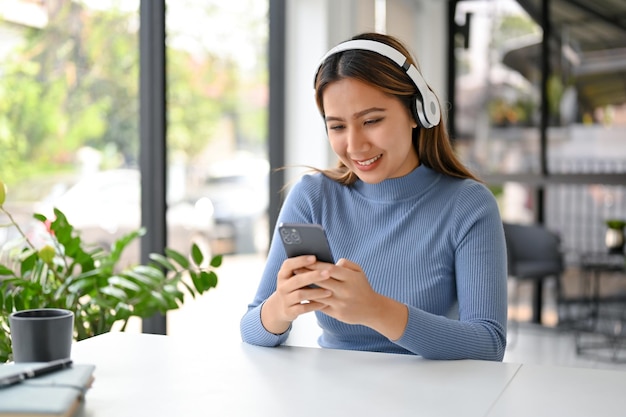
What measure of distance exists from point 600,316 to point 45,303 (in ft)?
16.2

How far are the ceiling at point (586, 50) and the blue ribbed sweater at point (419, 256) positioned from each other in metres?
4.61

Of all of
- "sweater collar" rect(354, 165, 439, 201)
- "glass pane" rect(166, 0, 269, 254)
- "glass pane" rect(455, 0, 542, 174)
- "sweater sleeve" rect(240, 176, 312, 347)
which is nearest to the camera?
"sweater sleeve" rect(240, 176, 312, 347)

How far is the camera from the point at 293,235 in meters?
1.46

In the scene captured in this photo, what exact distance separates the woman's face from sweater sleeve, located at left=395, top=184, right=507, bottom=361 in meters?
0.19

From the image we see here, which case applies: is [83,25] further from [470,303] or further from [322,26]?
[470,303]

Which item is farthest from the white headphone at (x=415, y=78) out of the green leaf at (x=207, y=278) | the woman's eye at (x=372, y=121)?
the green leaf at (x=207, y=278)

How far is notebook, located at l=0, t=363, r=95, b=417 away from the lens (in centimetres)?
106

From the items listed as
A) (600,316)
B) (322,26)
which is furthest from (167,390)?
(600,316)

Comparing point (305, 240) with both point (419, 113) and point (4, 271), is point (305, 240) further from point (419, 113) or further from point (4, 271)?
point (4, 271)

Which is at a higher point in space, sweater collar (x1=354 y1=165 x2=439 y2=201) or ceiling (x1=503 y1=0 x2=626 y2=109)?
ceiling (x1=503 y1=0 x2=626 y2=109)

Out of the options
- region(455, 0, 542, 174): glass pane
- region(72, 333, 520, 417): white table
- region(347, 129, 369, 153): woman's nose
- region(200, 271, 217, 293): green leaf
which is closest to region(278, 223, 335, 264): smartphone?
region(72, 333, 520, 417): white table

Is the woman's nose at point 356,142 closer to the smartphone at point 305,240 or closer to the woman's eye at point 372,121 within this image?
the woman's eye at point 372,121

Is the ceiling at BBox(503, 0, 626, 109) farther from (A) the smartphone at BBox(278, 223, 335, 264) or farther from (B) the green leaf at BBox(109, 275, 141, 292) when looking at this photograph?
(A) the smartphone at BBox(278, 223, 335, 264)

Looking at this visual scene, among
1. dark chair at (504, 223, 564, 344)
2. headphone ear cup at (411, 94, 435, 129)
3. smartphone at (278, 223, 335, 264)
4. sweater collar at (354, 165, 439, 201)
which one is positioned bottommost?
dark chair at (504, 223, 564, 344)
